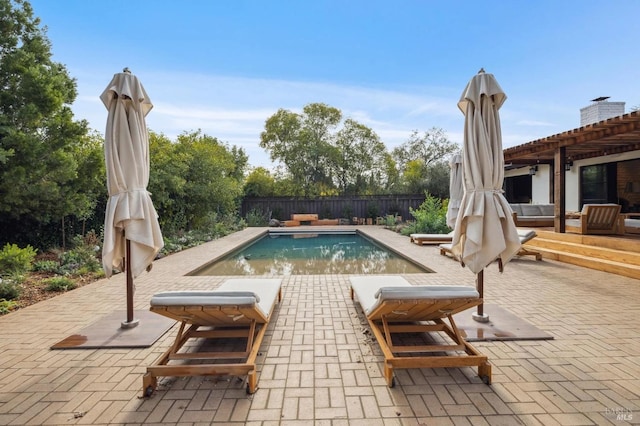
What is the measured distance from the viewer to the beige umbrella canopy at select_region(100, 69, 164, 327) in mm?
2750

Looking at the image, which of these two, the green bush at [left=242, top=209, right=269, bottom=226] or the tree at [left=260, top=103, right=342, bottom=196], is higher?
the tree at [left=260, top=103, right=342, bottom=196]

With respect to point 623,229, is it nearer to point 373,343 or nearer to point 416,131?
point 373,343

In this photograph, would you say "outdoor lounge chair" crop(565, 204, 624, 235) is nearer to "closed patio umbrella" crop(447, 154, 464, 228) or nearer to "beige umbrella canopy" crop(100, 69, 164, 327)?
"closed patio umbrella" crop(447, 154, 464, 228)

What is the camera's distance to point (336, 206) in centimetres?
1783

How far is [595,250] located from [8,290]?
8.91 metres

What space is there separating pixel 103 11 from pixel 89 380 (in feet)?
27.8

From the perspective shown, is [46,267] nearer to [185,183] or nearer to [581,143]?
[185,183]

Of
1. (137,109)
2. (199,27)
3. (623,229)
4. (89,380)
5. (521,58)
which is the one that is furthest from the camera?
(521,58)

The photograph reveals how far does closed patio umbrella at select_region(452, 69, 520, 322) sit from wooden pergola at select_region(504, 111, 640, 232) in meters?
3.68

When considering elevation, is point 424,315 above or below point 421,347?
above

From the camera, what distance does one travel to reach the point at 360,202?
17.7 metres

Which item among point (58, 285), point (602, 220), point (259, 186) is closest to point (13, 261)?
point (58, 285)

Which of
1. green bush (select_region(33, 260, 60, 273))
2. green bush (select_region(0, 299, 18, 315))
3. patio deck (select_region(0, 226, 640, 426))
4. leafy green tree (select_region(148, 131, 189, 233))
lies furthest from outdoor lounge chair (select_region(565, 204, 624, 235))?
leafy green tree (select_region(148, 131, 189, 233))

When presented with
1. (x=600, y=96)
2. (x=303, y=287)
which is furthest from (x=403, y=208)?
(x=303, y=287)
